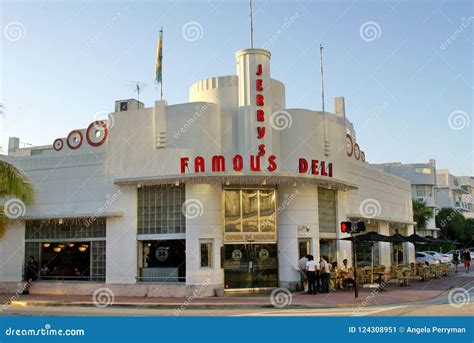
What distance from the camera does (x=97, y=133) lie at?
24.8 m

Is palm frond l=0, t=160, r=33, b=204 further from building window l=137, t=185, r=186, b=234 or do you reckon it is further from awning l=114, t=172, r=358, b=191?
building window l=137, t=185, r=186, b=234

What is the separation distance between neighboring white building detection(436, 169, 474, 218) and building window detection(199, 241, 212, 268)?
64478 mm

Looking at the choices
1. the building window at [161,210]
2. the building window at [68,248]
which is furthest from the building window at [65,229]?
the building window at [161,210]

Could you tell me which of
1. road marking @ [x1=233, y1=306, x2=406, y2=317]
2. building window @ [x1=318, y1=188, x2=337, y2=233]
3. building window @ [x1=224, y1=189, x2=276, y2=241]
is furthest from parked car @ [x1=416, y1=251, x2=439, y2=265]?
road marking @ [x1=233, y1=306, x2=406, y2=317]

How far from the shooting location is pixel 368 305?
1875cm

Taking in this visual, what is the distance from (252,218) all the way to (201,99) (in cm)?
584

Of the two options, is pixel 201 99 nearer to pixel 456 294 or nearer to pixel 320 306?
pixel 320 306

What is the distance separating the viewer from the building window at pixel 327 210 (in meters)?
25.0

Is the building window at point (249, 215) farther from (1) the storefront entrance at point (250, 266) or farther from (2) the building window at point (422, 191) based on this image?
(2) the building window at point (422, 191)

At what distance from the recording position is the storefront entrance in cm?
2292

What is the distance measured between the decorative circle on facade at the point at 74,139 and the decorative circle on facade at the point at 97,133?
581 mm

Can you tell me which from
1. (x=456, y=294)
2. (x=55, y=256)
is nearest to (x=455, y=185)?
(x=456, y=294)

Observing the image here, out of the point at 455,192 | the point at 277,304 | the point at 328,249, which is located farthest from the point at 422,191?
the point at 277,304

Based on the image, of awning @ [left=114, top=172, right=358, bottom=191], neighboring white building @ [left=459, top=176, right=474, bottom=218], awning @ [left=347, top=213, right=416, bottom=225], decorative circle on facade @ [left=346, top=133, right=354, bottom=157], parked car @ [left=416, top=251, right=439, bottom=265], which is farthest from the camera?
neighboring white building @ [left=459, top=176, right=474, bottom=218]
